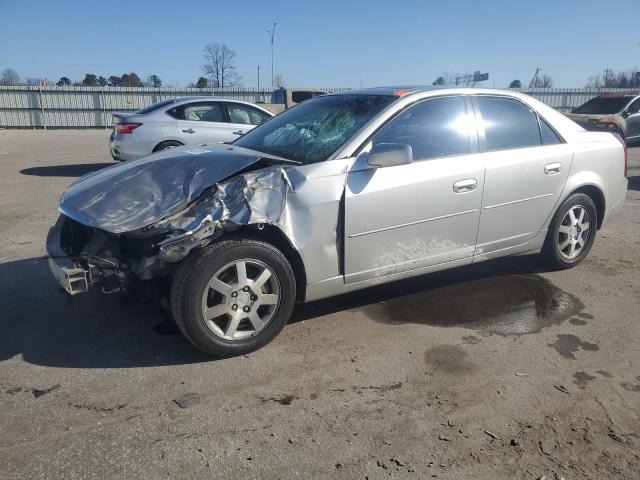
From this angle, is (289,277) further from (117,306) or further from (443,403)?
(117,306)

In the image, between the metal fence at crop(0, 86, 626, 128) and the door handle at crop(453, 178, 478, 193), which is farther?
the metal fence at crop(0, 86, 626, 128)

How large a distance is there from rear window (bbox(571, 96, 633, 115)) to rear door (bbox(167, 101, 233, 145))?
37.6ft

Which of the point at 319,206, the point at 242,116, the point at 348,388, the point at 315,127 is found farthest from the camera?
the point at 242,116

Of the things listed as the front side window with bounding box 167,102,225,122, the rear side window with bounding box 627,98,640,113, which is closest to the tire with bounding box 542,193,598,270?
the front side window with bounding box 167,102,225,122

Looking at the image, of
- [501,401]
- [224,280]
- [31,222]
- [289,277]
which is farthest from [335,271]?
[31,222]

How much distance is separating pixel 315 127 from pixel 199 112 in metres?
6.71

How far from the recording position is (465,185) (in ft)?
13.1

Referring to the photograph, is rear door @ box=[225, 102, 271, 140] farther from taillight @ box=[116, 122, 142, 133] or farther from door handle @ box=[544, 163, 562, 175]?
door handle @ box=[544, 163, 562, 175]

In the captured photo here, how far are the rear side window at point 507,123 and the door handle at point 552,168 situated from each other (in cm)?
21

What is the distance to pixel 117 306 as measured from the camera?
412cm

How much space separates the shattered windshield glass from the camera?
3.79 metres

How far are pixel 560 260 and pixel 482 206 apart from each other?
53.0 inches

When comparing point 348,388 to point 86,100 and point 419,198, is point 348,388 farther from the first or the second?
point 86,100

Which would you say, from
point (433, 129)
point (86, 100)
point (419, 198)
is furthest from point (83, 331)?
point (86, 100)
